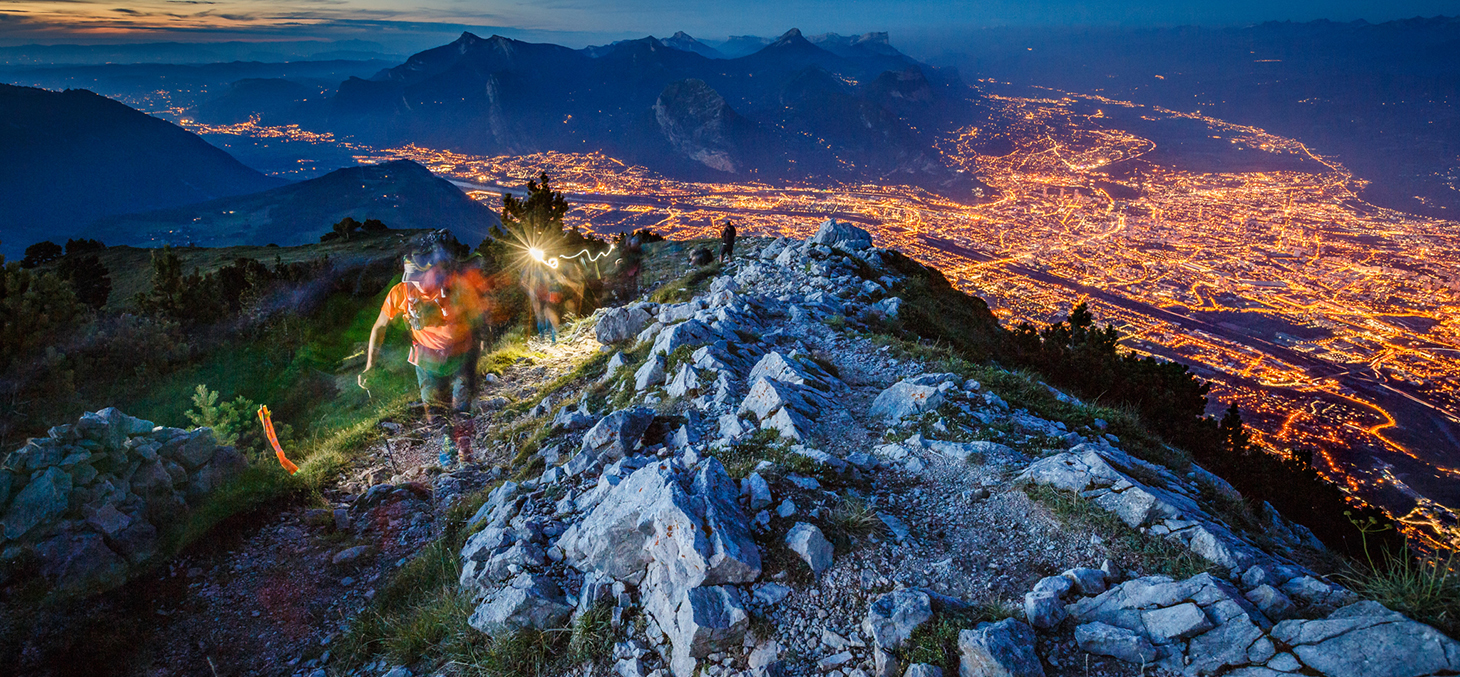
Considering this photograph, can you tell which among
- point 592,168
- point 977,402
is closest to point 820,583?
point 977,402

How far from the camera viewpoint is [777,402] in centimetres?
754

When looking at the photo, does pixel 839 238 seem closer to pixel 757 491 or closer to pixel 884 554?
pixel 757 491

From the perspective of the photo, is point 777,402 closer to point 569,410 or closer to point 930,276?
point 569,410

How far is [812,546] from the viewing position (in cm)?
487

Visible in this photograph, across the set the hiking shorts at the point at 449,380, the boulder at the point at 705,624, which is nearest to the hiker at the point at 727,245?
the hiking shorts at the point at 449,380

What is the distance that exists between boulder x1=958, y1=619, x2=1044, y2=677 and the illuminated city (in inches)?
363

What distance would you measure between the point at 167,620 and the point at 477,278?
5864mm

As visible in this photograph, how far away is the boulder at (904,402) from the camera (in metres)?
7.69

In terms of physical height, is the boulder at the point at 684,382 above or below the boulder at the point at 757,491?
below

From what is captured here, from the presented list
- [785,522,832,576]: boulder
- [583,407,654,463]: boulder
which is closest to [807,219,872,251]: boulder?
[583,407,654,463]: boulder

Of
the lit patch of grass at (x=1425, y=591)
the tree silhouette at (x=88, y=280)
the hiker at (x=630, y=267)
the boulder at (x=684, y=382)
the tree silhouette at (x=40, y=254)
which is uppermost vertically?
the lit patch of grass at (x=1425, y=591)

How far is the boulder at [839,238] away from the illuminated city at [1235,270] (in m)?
15.6

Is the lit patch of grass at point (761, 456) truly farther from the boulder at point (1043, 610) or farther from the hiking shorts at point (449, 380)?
the hiking shorts at point (449, 380)

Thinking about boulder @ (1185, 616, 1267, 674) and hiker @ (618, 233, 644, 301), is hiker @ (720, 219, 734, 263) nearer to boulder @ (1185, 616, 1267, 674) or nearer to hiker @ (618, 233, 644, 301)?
hiker @ (618, 233, 644, 301)
